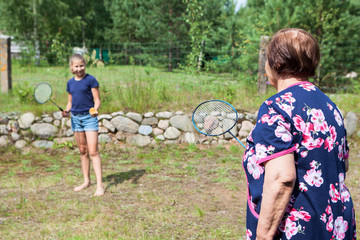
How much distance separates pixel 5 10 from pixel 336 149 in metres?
26.8

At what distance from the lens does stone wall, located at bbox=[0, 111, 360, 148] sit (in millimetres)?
7000

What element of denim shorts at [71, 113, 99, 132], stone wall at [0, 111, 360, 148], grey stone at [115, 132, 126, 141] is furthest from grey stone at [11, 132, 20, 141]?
denim shorts at [71, 113, 99, 132]

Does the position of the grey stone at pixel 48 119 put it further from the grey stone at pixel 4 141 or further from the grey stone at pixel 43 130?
the grey stone at pixel 4 141

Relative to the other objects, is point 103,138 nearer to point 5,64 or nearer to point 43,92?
point 43,92

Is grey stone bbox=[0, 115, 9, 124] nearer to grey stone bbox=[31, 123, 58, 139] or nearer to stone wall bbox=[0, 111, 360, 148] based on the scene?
stone wall bbox=[0, 111, 360, 148]

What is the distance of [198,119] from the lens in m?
2.72

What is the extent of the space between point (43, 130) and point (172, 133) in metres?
2.55

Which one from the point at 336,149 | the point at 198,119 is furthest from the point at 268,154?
the point at 198,119

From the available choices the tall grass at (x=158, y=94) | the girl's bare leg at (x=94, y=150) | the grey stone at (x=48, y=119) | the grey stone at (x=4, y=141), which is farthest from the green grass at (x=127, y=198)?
the tall grass at (x=158, y=94)

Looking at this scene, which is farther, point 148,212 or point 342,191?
point 148,212

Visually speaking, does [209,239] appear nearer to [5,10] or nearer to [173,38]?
[173,38]

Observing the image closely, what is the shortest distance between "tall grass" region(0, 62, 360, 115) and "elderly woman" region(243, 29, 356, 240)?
5879mm

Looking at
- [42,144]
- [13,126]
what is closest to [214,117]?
[42,144]

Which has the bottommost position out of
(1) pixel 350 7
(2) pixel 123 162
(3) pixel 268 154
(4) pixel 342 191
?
(2) pixel 123 162
